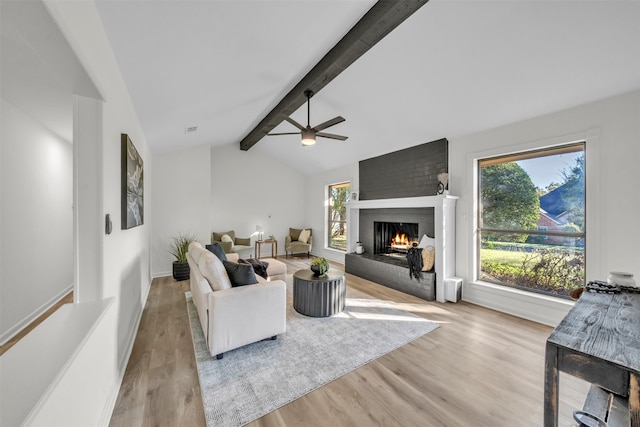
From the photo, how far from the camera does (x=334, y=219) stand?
6.96 metres

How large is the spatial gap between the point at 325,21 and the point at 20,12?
201cm

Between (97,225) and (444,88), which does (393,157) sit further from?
(97,225)

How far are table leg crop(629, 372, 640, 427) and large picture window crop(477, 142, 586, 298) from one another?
2665 millimetres

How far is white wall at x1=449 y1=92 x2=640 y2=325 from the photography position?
96.3 inches

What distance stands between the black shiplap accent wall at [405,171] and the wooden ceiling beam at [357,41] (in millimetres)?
2178

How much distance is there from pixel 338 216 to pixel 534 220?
4.29 metres

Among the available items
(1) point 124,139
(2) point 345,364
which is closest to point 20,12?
(1) point 124,139

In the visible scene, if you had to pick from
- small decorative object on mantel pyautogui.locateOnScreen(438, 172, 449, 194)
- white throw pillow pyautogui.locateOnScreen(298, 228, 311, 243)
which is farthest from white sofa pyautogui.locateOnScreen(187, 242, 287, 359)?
white throw pillow pyautogui.locateOnScreen(298, 228, 311, 243)

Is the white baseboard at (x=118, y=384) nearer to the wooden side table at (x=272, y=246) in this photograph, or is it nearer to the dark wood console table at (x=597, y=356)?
the dark wood console table at (x=597, y=356)

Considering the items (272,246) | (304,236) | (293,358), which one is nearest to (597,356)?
(293,358)

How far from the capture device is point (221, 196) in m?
6.68

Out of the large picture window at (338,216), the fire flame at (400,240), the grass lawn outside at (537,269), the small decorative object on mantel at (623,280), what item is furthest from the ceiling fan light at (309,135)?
the small decorative object on mantel at (623,280)

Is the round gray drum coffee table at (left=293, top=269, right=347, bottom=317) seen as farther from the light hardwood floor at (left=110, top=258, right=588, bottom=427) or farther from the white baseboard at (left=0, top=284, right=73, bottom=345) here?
the white baseboard at (left=0, top=284, right=73, bottom=345)

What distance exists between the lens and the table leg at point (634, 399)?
88 cm
